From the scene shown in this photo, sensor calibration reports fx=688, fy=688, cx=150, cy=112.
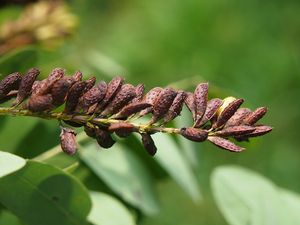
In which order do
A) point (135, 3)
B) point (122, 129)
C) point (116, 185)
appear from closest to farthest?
point (122, 129) < point (116, 185) < point (135, 3)

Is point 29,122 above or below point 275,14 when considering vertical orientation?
below

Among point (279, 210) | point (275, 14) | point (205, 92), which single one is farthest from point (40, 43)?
point (275, 14)

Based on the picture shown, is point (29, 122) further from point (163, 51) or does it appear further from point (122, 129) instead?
point (163, 51)

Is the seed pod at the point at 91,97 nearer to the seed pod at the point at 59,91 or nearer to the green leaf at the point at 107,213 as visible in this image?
the seed pod at the point at 59,91

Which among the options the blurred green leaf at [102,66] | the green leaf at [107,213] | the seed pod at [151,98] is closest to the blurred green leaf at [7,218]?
the green leaf at [107,213]

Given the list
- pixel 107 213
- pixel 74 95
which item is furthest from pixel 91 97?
pixel 107 213

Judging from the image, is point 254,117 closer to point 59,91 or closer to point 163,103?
point 163,103

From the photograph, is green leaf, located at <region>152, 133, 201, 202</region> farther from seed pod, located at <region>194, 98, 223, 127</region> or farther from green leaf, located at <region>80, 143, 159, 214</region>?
seed pod, located at <region>194, 98, 223, 127</region>
